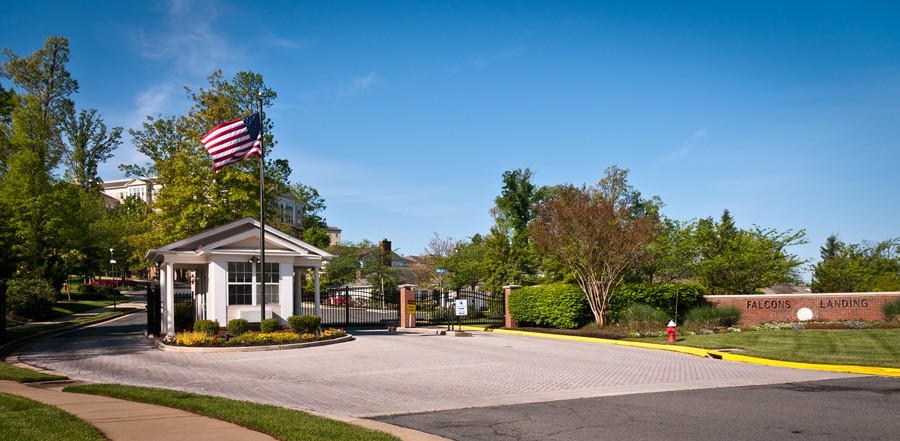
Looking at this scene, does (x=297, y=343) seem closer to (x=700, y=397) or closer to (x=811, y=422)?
(x=700, y=397)

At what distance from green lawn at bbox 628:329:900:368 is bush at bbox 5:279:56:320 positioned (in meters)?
32.1

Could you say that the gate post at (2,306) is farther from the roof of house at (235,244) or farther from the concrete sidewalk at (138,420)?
the concrete sidewalk at (138,420)

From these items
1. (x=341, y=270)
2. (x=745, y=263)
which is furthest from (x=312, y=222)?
(x=745, y=263)

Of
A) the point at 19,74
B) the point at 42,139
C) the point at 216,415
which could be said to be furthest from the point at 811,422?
the point at 19,74

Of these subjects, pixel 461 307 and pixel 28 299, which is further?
pixel 28 299

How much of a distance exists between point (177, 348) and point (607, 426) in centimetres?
1566

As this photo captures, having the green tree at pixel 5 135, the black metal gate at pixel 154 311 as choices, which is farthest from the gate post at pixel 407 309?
the green tree at pixel 5 135

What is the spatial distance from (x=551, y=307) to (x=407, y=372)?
1553 centimetres

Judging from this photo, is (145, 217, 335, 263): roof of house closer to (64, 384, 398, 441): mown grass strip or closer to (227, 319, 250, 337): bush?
(227, 319, 250, 337): bush

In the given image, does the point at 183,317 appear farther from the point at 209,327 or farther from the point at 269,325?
the point at 269,325

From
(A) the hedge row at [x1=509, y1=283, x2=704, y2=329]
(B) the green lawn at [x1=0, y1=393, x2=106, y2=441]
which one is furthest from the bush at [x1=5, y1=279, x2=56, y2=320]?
(B) the green lawn at [x1=0, y1=393, x2=106, y2=441]

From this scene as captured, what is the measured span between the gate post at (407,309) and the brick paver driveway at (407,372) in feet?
30.4

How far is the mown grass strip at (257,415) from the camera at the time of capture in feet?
25.4

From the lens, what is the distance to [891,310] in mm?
26172
